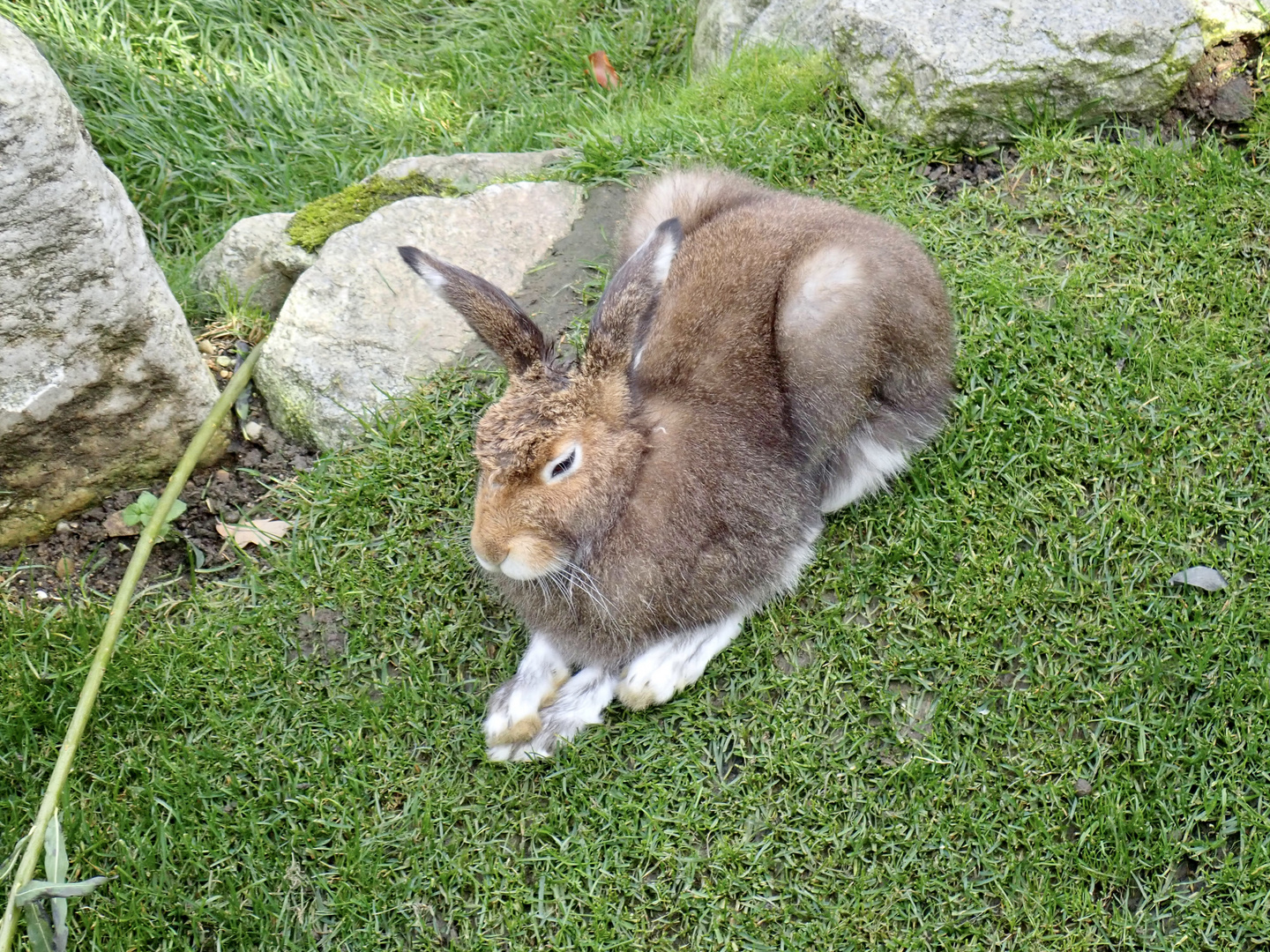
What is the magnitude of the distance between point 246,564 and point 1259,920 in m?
3.33

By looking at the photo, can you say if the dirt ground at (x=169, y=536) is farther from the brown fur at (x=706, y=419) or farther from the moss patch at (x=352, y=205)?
the brown fur at (x=706, y=419)

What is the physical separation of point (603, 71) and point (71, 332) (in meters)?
3.28

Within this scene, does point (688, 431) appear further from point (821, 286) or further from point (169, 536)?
point (169, 536)

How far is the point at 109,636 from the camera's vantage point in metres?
3.79

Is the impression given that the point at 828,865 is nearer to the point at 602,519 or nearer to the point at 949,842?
the point at 949,842

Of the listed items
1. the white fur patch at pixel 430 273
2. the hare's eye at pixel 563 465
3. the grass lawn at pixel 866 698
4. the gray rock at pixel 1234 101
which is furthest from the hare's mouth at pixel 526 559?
the gray rock at pixel 1234 101

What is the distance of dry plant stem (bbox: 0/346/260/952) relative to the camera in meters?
3.33

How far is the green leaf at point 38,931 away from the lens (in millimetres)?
3277

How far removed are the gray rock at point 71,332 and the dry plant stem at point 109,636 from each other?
10 cm

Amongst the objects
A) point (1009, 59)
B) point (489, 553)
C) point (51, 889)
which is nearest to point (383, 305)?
point (489, 553)

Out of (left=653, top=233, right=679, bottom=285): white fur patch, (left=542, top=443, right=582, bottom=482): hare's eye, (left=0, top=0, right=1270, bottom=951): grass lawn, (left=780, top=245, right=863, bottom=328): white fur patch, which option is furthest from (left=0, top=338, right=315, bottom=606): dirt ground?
(left=780, top=245, right=863, bottom=328): white fur patch

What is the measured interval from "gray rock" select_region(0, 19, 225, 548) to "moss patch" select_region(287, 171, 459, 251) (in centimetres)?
92

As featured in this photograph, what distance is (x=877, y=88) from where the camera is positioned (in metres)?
5.01

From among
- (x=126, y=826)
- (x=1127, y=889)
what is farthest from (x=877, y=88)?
(x=126, y=826)
